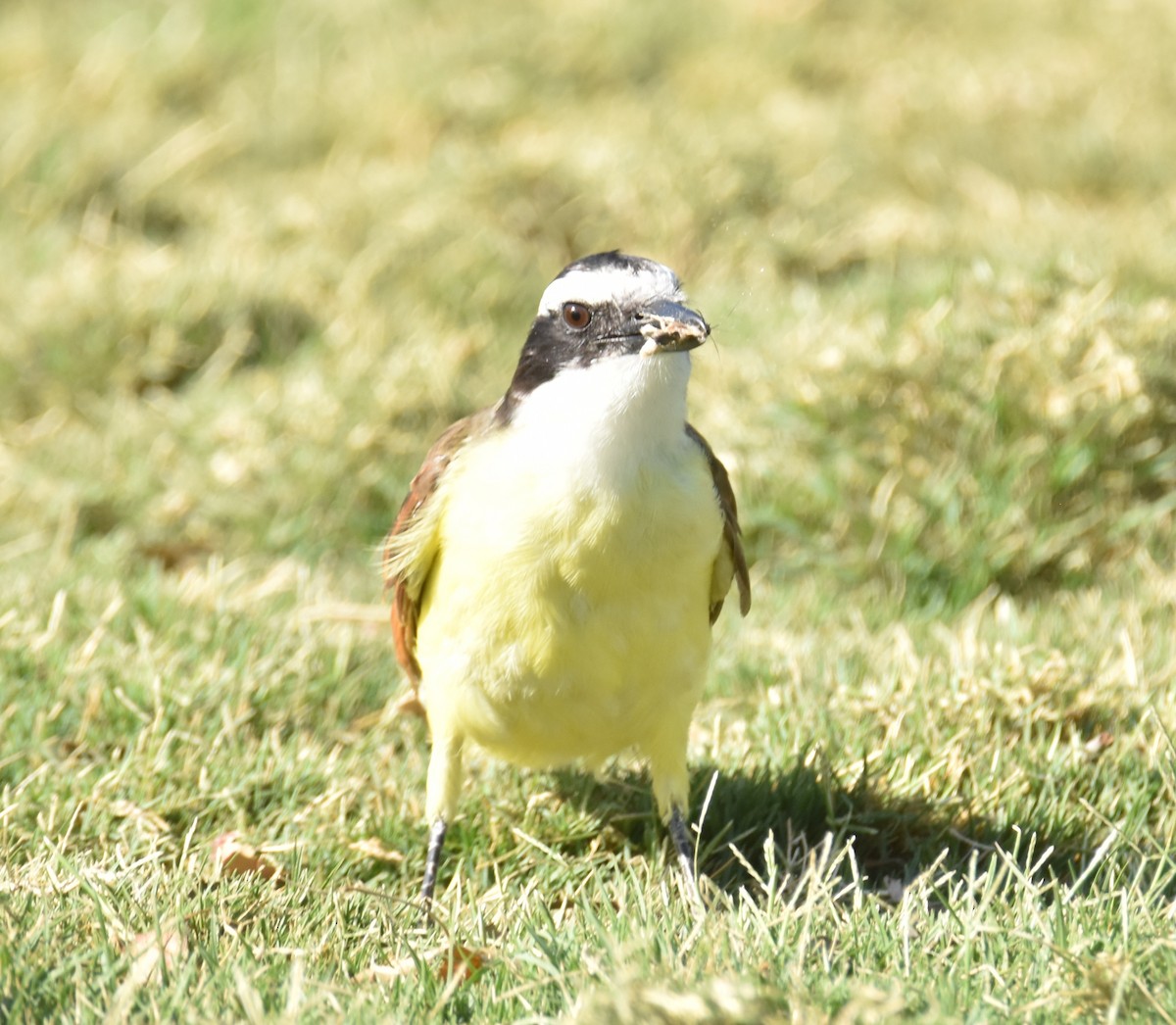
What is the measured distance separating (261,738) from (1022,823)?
2.07 metres

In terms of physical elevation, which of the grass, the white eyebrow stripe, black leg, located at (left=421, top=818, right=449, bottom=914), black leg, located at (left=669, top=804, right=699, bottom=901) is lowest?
→ black leg, located at (left=421, top=818, right=449, bottom=914)

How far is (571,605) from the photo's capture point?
3.59 metres

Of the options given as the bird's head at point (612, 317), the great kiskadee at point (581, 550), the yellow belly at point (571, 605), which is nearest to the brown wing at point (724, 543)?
the great kiskadee at point (581, 550)

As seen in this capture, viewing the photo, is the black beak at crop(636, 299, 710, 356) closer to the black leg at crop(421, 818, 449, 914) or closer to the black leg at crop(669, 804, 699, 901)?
the black leg at crop(669, 804, 699, 901)

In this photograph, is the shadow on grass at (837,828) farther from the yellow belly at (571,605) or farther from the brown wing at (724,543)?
the brown wing at (724,543)

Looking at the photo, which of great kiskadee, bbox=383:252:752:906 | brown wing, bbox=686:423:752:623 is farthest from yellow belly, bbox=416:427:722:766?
brown wing, bbox=686:423:752:623

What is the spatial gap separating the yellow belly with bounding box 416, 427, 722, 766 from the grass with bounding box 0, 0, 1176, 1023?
376 mm

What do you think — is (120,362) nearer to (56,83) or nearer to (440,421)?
(440,421)

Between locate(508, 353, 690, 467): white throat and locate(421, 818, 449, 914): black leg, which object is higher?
locate(508, 353, 690, 467): white throat

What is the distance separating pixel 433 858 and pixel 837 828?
1025 millimetres

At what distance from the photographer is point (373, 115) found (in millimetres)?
9555

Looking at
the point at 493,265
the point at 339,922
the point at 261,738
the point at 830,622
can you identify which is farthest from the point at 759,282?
the point at 339,922

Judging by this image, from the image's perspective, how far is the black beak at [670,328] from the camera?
3334 mm

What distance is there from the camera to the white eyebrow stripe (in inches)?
137
